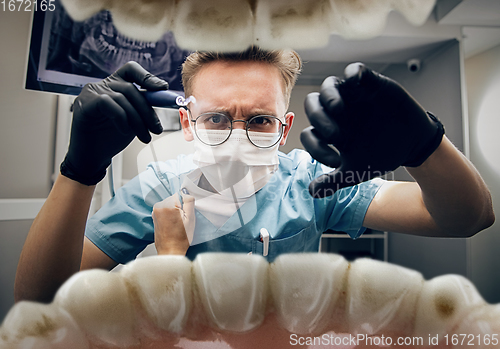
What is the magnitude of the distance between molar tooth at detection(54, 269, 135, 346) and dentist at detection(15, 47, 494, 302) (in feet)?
0.10

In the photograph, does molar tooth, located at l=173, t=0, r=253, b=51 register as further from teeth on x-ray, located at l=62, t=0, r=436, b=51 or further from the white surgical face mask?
the white surgical face mask

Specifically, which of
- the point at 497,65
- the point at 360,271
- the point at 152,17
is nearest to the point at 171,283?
the point at 360,271

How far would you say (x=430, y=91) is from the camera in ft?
1.44

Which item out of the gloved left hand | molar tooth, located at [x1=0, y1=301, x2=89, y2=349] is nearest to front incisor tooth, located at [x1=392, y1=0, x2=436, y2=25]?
the gloved left hand

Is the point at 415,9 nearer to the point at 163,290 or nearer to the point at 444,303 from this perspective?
the point at 444,303

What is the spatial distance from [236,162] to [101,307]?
307 mm

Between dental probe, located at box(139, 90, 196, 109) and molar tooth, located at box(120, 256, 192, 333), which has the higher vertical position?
dental probe, located at box(139, 90, 196, 109)

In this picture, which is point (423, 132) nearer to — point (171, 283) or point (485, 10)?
point (485, 10)

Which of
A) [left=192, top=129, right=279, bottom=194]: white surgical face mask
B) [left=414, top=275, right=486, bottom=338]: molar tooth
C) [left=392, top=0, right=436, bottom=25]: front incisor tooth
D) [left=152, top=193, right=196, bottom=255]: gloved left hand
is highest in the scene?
[left=392, top=0, right=436, bottom=25]: front incisor tooth

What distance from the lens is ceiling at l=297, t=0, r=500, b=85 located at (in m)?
0.44

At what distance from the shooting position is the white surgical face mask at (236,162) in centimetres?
44

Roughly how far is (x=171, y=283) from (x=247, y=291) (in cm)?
12

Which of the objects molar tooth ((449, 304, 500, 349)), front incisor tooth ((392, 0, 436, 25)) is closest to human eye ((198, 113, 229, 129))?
front incisor tooth ((392, 0, 436, 25))

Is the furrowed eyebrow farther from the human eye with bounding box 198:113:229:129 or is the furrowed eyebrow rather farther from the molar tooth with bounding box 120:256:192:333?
the molar tooth with bounding box 120:256:192:333
